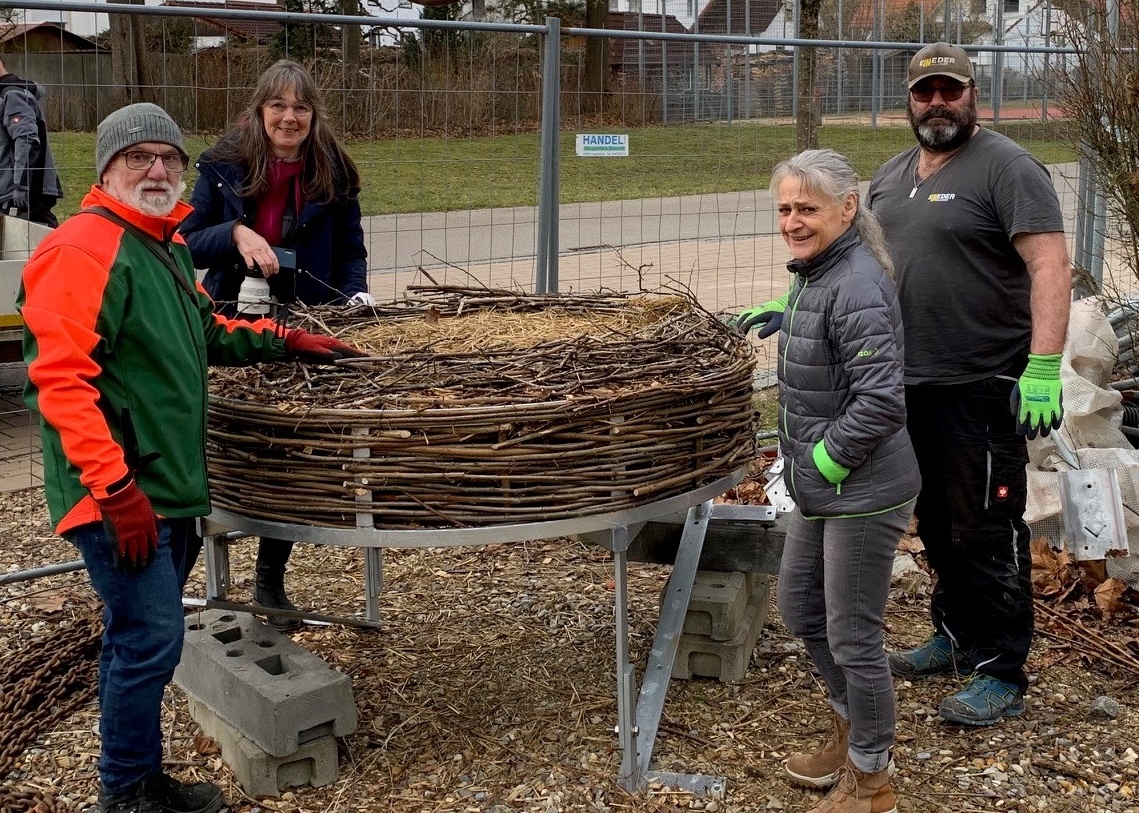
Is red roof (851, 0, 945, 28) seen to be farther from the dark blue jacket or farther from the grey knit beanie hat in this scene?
the grey knit beanie hat

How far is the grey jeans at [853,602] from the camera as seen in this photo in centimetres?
313

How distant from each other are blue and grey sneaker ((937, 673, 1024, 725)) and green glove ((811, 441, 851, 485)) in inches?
44.1

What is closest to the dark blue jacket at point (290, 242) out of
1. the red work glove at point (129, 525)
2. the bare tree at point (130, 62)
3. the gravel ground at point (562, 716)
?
the gravel ground at point (562, 716)

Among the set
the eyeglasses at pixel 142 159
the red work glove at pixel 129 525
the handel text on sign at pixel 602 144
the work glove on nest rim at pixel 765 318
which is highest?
the handel text on sign at pixel 602 144

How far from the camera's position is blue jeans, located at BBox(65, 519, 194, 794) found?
2977 mm

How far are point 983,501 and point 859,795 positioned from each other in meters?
1.04

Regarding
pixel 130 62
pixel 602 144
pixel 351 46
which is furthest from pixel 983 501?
→ pixel 130 62

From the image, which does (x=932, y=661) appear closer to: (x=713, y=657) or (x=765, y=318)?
(x=713, y=657)

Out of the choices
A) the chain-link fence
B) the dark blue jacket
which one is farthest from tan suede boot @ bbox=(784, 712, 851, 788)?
the dark blue jacket

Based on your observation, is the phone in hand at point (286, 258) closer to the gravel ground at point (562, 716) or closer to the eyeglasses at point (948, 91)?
the gravel ground at point (562, 716)

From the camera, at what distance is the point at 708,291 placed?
1041 centimetres

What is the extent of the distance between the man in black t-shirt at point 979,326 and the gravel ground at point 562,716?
277 millimetres

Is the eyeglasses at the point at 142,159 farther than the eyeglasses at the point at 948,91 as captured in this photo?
No

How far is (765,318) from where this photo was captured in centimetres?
355
